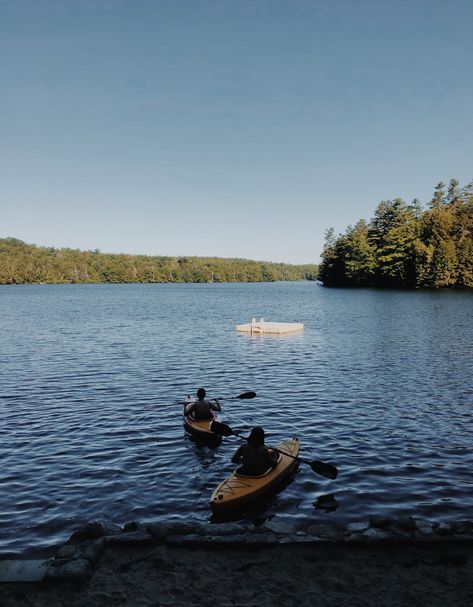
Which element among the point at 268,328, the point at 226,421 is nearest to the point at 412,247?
the point at 268,328

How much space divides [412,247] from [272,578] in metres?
131

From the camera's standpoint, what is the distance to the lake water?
12.5 metres

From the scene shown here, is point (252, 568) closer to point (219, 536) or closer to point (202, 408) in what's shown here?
point (219, 536)

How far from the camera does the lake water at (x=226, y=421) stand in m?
12.5

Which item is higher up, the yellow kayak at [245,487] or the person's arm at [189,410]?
the person's arm at [189,410]

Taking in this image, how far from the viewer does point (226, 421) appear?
20.1m

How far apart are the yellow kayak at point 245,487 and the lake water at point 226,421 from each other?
35 cm

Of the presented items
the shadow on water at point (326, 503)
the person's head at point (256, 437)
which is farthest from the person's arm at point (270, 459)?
the shadow on water at point (326, 503)

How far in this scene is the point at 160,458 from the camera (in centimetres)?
1598

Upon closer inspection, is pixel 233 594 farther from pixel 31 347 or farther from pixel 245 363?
pixel 31 347

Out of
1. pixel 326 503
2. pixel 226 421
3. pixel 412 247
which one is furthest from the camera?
pixel 412 247

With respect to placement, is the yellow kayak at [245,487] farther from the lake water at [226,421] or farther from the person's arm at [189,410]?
the person's arm at [189,410]

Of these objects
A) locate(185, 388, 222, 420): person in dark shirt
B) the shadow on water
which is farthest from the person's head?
locate(185, 388, 222, 420): person in dark shirt

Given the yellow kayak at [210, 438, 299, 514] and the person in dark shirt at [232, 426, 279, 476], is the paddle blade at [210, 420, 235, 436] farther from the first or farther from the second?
the person in dark shirt at [232, 426, 279, 476]
